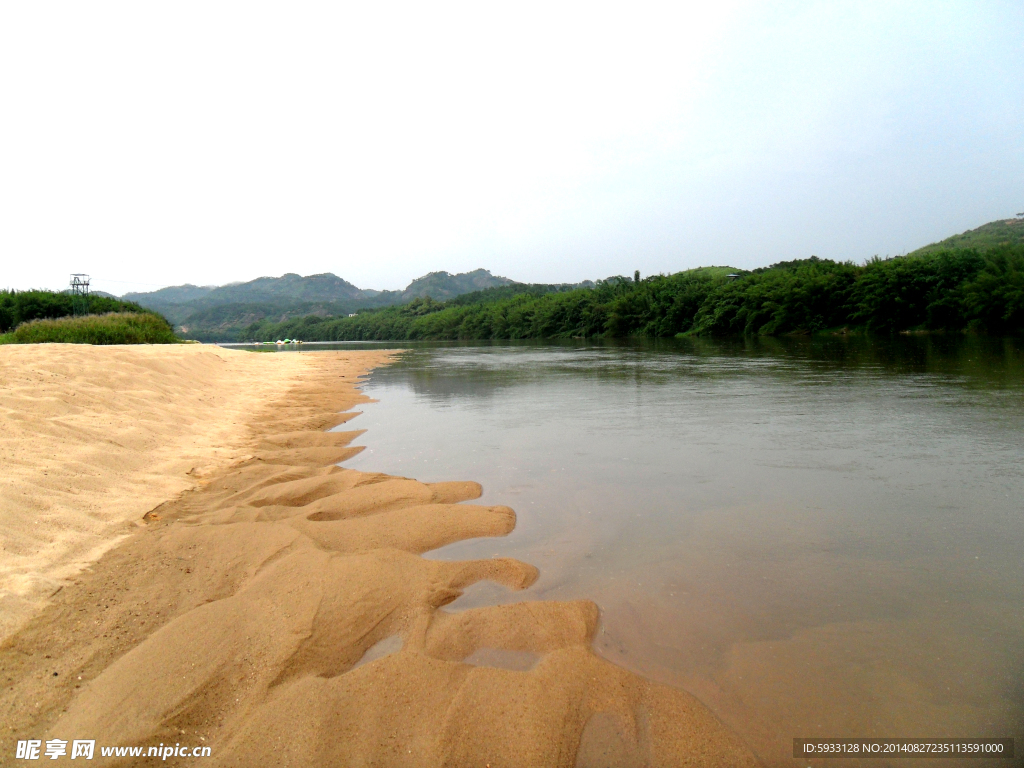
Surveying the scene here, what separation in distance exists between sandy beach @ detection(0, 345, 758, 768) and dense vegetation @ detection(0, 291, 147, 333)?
33.5 metres

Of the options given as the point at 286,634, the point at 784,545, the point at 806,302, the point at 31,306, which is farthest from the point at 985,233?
the point at 31,306

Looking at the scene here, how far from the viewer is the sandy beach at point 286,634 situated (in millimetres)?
2150

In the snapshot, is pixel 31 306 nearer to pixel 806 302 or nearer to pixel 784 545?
pixel 784 545

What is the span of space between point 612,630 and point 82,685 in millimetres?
2508

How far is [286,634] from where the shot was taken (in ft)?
9.20

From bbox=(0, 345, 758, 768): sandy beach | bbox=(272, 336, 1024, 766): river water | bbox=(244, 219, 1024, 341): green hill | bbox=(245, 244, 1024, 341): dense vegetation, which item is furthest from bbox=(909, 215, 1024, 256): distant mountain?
bbox=(0, 345, 758, 768): sandy beach

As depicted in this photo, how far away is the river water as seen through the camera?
2486 millimetres

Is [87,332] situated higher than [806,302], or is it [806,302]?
[806,302]

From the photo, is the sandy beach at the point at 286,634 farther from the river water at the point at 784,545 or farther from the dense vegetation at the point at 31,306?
the dense vegetation at the point at 31,306

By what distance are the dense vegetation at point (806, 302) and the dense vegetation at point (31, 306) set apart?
170 feet

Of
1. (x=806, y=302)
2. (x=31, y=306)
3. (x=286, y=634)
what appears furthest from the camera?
(x=806, y=302)


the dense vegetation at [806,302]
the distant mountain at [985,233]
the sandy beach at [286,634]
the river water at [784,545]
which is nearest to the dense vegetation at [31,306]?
the river water at [784,545]

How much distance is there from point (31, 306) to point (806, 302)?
5422cm

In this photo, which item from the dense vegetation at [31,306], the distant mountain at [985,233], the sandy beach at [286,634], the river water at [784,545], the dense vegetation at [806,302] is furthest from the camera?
the distant mountain at [985,233]
